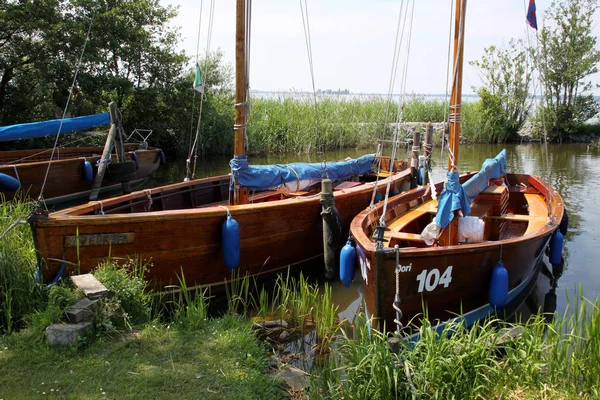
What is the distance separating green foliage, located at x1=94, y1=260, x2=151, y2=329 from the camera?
4.54 metres

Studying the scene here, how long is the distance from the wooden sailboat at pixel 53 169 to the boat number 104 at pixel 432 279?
783 centimetres

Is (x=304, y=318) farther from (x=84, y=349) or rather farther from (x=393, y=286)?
(x=84, y=349)

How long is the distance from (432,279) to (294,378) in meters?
1.67

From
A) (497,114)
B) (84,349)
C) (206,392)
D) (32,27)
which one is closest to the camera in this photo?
(206,392)

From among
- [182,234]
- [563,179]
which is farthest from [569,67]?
[182,234]

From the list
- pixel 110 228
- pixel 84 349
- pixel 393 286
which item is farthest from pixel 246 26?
pixel 84 349

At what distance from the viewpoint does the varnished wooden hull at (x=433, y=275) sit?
4699mm

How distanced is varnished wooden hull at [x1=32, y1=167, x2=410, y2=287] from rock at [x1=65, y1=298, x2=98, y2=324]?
3.63 ft

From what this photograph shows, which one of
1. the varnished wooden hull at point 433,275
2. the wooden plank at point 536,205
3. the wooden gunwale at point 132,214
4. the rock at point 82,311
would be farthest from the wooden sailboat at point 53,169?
the wooden plank at point 536,205

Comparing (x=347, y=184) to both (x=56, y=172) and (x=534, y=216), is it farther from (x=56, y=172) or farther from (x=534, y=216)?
(x=56, y=172)

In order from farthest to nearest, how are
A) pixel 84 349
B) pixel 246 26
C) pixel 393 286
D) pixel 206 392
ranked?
1. pixel 246 26
2. pixel 393 286
3. pixel 84 349
4. pixel 206 392

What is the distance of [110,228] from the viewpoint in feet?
18.3

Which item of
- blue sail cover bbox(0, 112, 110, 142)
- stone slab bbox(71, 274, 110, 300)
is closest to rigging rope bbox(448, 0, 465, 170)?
stone slab bbox(71, 274, 110, 300)

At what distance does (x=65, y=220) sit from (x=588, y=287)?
22.7 feet
